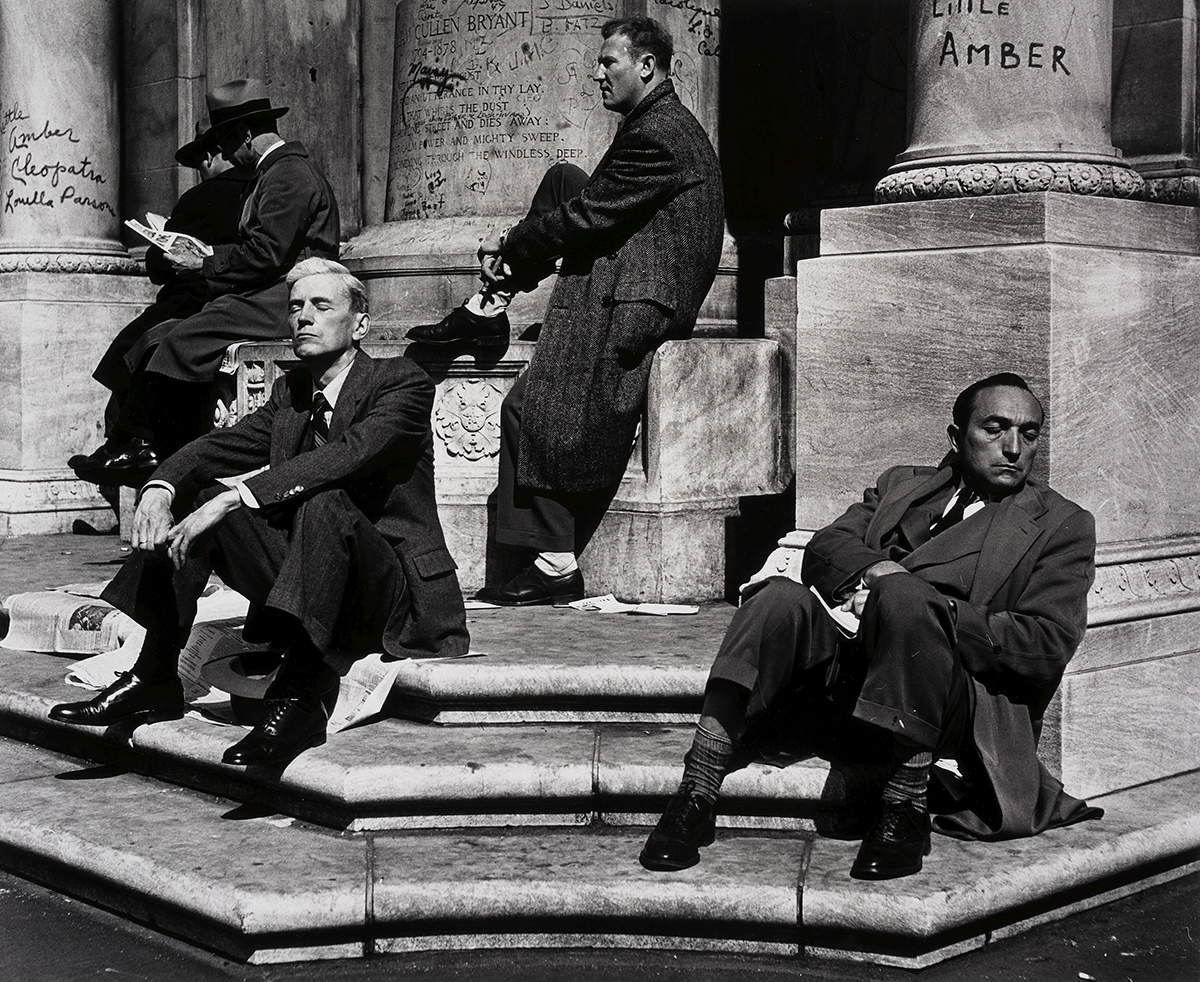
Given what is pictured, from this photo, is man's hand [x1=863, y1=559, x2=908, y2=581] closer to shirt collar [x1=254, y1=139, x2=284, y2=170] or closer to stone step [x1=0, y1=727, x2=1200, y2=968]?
stone step [x1=0, y1=727, x2=1200, y2=968]

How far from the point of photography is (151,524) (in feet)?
14.9

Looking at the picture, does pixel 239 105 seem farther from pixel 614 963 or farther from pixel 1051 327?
pixel 614 963

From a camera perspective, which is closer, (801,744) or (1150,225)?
(801,744)

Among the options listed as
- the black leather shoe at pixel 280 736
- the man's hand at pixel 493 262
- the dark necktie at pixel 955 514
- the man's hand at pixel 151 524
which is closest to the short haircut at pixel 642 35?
the man's hand at pixel 493 262

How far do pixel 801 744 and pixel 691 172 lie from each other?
2.54 metres

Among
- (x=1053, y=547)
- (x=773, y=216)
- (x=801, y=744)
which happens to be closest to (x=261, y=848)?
(x=801, y=744)

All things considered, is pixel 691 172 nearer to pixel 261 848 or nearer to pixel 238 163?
pixel 238 163

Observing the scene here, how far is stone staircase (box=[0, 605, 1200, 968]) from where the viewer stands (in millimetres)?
3764

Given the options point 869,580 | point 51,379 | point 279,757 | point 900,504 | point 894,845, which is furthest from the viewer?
point 51,379

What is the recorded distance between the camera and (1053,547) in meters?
4.11

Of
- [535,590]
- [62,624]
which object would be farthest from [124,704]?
[535,590]

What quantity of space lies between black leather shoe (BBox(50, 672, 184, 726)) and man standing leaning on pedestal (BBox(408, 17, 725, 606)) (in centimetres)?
155

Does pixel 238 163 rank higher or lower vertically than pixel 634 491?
higher

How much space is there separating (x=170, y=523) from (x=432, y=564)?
2.56ft
